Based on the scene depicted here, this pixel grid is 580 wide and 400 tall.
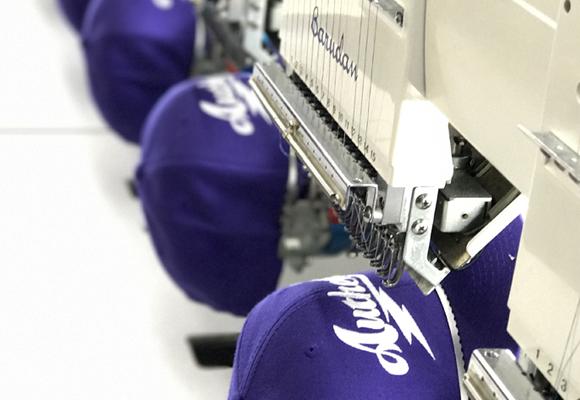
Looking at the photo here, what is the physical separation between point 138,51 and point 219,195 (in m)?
0.75

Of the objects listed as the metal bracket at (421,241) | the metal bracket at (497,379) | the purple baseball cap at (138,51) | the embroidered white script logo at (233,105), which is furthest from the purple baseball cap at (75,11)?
the metal bracket at (497,379)

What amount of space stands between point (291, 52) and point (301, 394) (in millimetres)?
399

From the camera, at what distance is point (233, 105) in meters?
2.20

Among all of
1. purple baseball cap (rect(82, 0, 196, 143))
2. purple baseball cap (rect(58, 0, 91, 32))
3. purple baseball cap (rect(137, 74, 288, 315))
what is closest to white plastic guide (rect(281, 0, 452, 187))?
purple baseball cap (rect(137, 74, 288, 315))

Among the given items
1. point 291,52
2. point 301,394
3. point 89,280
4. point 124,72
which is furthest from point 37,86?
point 301,394

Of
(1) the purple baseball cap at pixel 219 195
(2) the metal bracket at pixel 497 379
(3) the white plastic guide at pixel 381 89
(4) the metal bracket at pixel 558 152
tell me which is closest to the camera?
(4) the metal bracket at pixel 558 152

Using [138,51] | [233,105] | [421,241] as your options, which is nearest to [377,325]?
[421,241]

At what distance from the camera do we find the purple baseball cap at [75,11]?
359 cm

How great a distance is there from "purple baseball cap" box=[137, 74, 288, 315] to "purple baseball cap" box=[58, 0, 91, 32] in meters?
1.48

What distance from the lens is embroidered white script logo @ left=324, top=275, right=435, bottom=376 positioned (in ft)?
3.89

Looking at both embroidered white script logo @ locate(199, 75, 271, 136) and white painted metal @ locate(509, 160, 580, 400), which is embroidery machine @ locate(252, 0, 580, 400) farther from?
embroidered white script logo @ locate(199, 75, 271, 136)

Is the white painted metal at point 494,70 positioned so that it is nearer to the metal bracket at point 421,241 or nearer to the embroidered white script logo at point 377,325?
the metal bracket at point 421,241

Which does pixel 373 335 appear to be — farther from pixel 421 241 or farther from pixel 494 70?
pixel 494 70

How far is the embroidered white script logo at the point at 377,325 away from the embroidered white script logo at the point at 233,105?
0.90m
